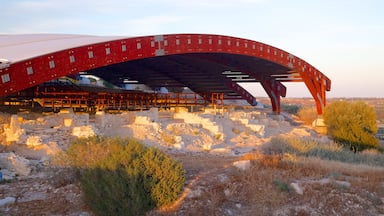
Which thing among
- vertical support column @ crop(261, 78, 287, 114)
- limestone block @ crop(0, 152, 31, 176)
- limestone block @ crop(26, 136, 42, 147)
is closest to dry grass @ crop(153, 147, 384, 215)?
limestone block @ crop(0, 152, 31, 176)

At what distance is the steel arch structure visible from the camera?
16.2 meters

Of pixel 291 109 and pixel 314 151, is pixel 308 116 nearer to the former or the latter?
pixel 291 109

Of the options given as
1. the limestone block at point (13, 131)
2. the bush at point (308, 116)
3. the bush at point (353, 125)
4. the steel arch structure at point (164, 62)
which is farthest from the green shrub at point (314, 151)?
the bush at point (308, 116)

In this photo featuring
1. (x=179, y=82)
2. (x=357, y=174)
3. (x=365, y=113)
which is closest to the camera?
(x=357, y=174)

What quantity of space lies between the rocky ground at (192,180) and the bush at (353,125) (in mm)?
8751

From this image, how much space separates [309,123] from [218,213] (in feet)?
88.3

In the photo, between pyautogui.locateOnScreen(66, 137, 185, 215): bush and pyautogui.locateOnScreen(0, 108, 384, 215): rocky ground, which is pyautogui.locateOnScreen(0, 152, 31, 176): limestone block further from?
pyautogui.locateOnScreen(66, 137, 185, 215): bush

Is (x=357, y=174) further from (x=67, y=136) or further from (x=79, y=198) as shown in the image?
(x=67, y=136)

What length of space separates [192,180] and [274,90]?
27.8 meters

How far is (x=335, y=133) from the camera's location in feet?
83.3

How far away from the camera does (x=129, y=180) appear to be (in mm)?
8945

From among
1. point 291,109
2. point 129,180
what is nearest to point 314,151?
point 129,180

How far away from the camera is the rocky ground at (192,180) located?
9.12 meters

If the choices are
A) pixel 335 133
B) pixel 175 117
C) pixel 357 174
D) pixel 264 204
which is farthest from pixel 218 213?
pixel 335 133
